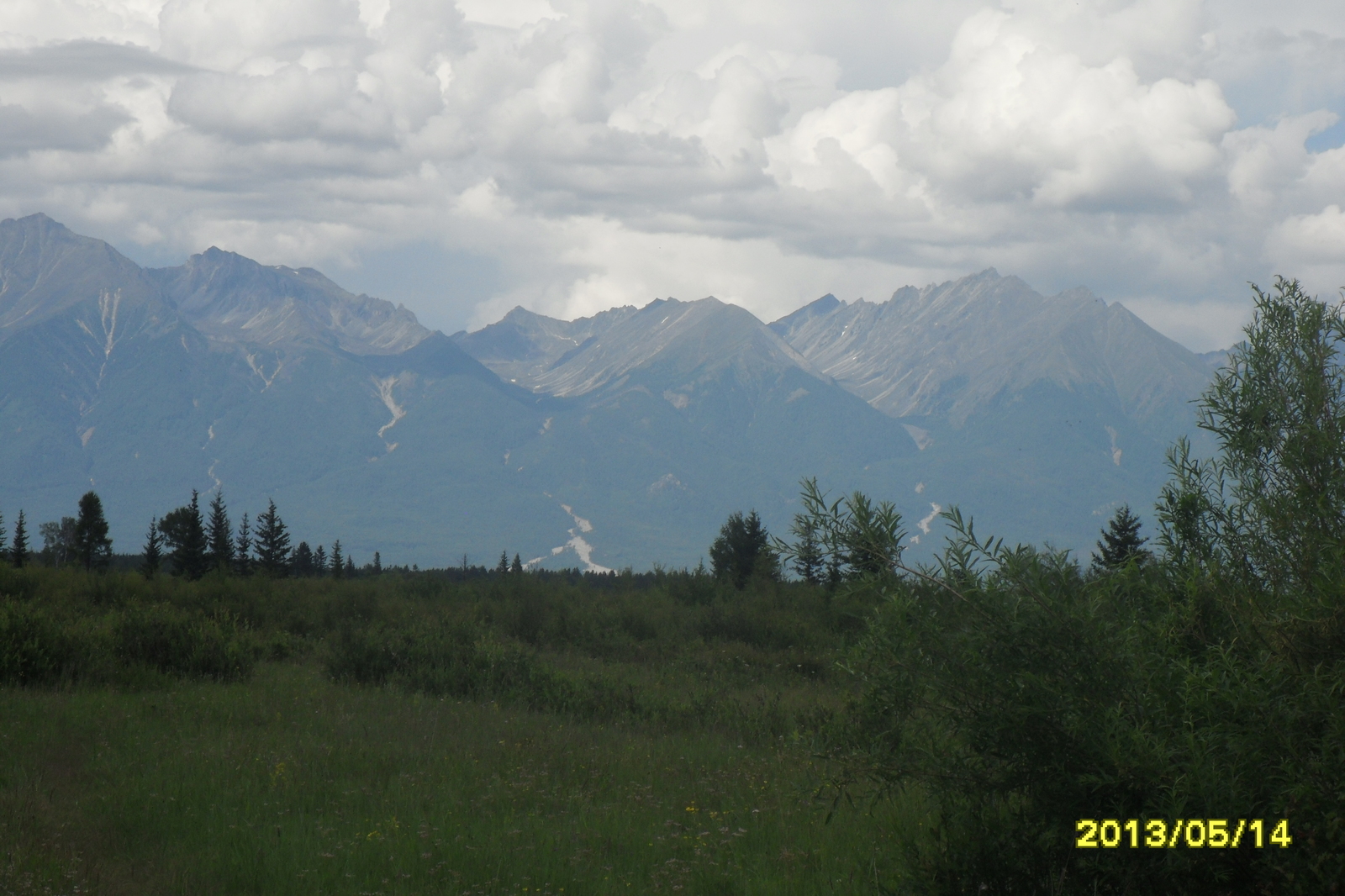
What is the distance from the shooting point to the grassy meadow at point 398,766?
7.11 m

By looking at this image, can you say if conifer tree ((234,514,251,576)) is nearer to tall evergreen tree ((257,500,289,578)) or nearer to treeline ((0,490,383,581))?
treeline ((0,490,383,581))

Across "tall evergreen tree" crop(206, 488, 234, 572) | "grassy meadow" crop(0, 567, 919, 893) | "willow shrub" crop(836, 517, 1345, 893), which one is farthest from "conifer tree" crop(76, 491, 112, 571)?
"willow shrub" crop(836, 517, 1345, 893)

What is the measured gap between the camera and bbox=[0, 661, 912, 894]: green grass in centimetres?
698

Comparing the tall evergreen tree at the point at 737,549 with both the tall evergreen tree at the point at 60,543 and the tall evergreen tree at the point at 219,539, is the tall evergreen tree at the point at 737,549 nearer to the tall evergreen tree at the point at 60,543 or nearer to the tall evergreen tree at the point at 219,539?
the tall evergreen tree at the point at 219,539

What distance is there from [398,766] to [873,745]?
6.62m

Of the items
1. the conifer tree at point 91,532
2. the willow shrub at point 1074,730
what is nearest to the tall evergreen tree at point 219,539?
the conifer tree at point 91,532

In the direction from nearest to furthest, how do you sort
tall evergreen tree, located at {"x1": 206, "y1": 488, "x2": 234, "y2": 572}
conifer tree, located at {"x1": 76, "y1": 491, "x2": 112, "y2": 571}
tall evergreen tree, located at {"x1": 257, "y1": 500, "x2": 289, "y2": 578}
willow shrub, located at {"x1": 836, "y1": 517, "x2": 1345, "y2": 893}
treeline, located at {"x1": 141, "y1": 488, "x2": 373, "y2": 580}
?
1. willow shrub, located at {"x1": 836, "y1": 517, "x2": 1345, "y2": 893}
2. conifer tree, located at {"x1": 76, "y1": 491, "x2": 112, "y2": 571}
3. treeline, located at {"x1": 141, "y1": 488, "x2": 373, "y2": 580}
4. tall evergreen tree, located at {"x1": 206, "y1": 488, "x2": 234, "y2": 572}
5. tall evergreen tree, located at {"x1": 257, "y1": 500, "x2": 289, "y2": 578}

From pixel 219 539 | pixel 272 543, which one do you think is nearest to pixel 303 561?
pixel 272 543

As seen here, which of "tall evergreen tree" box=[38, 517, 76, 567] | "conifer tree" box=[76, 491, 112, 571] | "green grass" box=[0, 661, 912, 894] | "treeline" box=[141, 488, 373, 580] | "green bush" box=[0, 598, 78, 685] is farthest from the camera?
"tall evergreen tree" box=[38, 517, 76, 567]

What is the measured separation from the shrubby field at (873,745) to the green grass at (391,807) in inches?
1.5

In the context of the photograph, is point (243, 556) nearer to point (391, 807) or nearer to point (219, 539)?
point (219, 539)

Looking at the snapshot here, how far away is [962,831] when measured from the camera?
17.3 ft
